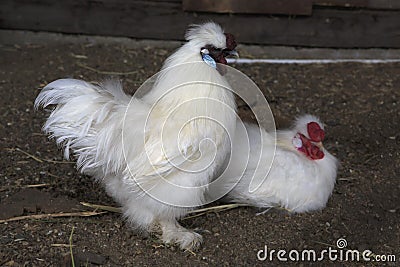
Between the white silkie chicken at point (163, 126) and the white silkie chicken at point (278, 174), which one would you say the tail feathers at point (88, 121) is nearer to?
the white silkie chicken at point (163, 126)

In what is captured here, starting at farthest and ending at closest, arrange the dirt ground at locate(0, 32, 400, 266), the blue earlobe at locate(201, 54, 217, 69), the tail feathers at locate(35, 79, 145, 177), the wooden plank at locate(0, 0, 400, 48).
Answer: the wooden plank at locate(0, 0, 400, 48)
the dirt ground at locate(0, 32, 400, 266)
the blue earlobe at locate(201, 54, 217, 69)
the tail feathers at locate(35, 79, 145, 177)

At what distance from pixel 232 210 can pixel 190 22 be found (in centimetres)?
274

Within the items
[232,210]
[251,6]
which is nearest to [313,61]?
[251,6]

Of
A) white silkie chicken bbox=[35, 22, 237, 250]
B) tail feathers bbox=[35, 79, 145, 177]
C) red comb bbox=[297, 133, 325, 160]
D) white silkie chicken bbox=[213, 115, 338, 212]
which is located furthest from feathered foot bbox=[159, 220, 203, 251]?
red comb bbox=[297, 133, 325, 160]

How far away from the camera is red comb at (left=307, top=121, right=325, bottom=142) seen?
165 inches

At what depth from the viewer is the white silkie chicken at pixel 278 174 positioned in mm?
4082

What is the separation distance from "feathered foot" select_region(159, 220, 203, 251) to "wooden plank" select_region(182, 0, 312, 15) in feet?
9.74

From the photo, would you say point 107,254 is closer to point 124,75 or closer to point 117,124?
point 117,124

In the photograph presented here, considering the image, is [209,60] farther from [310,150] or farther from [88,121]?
[310,150]

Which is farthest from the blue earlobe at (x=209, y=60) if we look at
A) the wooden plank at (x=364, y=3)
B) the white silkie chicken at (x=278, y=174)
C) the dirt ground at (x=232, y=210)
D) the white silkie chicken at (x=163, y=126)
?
the wooden plank at (x=364, y=3)

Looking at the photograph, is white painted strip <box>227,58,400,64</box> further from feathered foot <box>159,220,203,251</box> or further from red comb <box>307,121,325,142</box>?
feathered foot <box>159,220,203,251</box>

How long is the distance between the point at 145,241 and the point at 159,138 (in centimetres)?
73

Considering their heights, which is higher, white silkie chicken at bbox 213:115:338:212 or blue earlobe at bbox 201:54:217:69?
blue earlobe at bbox 201:54:217:69

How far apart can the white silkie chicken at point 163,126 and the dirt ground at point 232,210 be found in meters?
0.44
